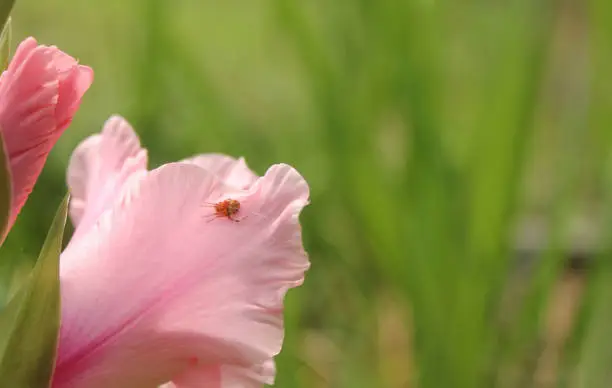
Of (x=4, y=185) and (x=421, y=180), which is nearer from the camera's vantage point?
(x=4, y=185)

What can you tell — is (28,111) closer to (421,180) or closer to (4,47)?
(4,47)

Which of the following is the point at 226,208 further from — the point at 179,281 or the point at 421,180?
the point at 421,180

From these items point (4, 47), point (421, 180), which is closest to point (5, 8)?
point (4, 47)

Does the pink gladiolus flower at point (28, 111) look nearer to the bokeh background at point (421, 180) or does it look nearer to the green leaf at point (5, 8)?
the green leaf at point (5, 8)

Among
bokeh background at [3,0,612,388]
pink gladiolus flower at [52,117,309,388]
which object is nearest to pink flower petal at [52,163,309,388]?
pink gladiolus flower at [52,117,309,388]
